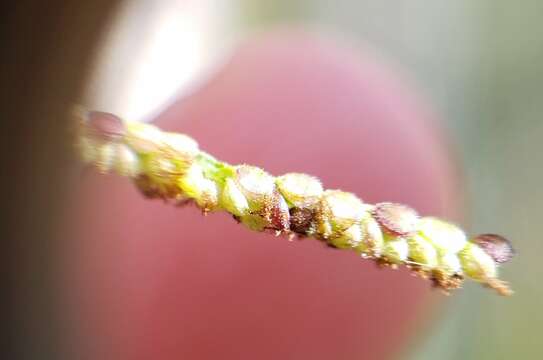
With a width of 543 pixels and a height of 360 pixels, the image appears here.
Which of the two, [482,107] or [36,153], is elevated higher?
[482,107]

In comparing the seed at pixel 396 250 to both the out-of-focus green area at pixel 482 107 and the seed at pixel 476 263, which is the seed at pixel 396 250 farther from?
the out-of-focus green area at pixel 482 107

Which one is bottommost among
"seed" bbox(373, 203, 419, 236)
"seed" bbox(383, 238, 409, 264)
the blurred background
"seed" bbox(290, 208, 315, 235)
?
"seed" bbox(383, 238, 409, 264)

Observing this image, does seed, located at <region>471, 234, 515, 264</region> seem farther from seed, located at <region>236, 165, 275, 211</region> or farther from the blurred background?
the blurred background

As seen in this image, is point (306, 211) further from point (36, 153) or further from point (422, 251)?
point (36, 153)

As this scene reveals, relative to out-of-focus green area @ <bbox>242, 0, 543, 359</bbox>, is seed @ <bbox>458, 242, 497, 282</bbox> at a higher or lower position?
lower

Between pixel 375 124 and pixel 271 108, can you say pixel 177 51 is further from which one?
pixel 375 124

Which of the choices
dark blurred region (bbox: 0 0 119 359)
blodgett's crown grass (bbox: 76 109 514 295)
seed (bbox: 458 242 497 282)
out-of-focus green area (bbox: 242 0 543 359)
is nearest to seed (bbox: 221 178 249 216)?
blodgett's crown grass (bbox: 76 109 514 295)

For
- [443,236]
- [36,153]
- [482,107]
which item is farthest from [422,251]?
[482,107]
